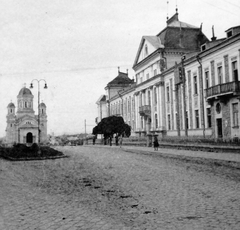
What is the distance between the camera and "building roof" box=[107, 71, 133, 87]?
83.1 meters

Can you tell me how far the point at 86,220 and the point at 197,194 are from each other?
3.43 metres

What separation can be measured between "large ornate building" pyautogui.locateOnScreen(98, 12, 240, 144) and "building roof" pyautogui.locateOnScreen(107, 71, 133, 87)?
17.8 meters

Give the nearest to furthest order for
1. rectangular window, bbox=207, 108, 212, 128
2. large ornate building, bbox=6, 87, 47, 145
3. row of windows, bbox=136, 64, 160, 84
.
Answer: rectangular window, bbox=207, 108, 212, 128, row of windows, bbox=136, 64, 160, 84, large ornate building, bbox=6, 87, 47, 145

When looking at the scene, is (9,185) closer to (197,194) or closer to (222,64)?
(197,194)

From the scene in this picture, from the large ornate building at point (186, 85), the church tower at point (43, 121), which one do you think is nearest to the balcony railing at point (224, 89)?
the large ornate building at point (186, 85)

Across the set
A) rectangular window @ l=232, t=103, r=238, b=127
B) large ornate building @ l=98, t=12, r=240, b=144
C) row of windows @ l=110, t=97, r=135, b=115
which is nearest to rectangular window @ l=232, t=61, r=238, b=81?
large ornate building @ l=98, t=12, r=240, b=144

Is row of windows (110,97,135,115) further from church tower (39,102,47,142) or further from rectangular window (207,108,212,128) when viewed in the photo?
church tower (39,102,47,142)

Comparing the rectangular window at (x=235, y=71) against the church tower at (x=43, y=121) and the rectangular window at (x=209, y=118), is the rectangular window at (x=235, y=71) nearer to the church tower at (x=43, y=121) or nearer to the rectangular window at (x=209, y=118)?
the rectangular window at (x=209, y=118)

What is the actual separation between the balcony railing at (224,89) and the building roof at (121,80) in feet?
170

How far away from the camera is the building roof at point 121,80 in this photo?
8308cm

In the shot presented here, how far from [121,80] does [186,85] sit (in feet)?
149

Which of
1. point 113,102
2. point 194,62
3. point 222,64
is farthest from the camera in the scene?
point 113,102

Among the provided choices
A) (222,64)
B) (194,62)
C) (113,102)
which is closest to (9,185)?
(222,64)

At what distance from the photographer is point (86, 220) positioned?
21.1 ft
